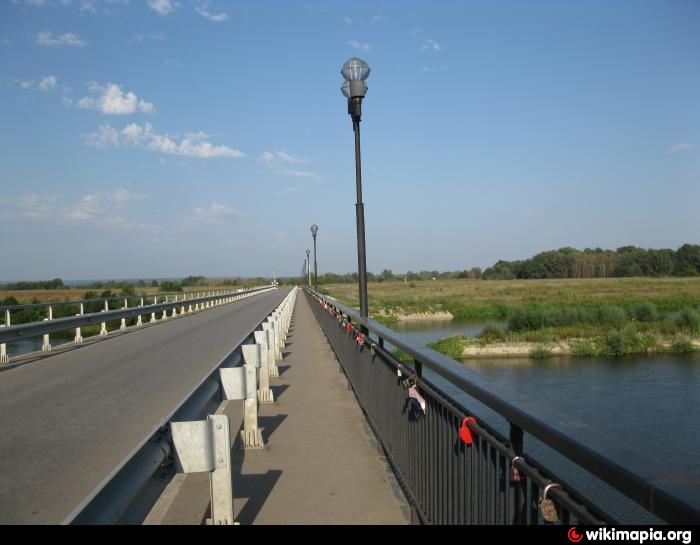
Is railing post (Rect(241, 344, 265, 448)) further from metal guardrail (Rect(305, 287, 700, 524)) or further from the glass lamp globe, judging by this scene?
the glass lamp globe

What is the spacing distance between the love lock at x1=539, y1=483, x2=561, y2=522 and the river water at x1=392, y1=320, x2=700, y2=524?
167 inches

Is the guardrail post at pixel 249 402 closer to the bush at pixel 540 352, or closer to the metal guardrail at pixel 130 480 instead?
the metal guardrail at pixel 130 480

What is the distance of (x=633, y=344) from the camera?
28.1 meters

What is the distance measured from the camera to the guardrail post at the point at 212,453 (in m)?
3.47

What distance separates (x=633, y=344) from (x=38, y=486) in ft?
90.1

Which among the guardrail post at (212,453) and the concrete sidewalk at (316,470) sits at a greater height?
the guardrail post at (212,453)

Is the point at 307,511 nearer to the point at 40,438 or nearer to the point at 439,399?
the point at 439,399

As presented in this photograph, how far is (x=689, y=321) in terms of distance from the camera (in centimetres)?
3328

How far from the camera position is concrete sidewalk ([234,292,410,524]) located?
4.93 meters

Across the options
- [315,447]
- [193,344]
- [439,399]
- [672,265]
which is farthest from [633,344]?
[672,265]

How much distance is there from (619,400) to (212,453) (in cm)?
1657

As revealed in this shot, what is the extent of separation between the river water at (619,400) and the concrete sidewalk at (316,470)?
59.8 inches
